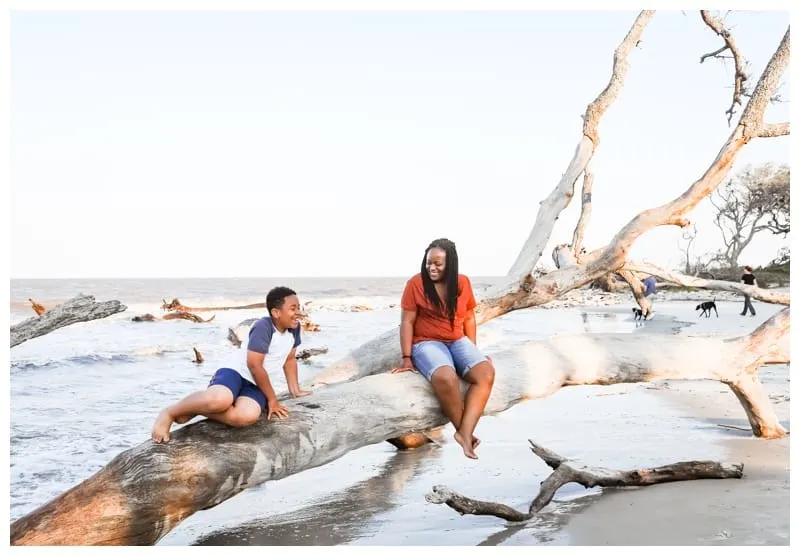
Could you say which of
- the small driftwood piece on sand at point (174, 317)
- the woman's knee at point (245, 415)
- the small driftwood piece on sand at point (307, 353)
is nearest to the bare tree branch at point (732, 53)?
the woman's knee at point (245, 415)

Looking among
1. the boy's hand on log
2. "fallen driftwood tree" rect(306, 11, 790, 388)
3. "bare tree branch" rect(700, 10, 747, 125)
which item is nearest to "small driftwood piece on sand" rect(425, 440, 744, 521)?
the boy's hand on log

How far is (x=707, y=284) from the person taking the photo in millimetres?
7016

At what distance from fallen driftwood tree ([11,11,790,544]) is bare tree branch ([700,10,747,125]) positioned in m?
0.66

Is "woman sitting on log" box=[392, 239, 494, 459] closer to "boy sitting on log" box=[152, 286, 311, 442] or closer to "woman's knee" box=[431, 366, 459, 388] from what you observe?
"woman's knee" box=[431, 366, 459, 388]

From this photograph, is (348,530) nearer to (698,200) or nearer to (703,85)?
(698,200)

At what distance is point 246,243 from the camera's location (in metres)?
29.7

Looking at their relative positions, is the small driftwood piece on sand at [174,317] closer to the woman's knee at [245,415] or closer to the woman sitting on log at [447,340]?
the woman sitting on log at [447,340]

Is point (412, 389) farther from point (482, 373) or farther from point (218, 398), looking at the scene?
point (218, 398)

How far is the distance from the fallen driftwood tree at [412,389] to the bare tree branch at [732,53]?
0.66 m

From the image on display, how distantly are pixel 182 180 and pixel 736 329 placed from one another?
19.3m

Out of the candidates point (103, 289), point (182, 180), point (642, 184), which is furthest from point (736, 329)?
point (103, 289)

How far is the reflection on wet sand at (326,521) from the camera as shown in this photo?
437 cm

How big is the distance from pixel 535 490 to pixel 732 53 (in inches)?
192

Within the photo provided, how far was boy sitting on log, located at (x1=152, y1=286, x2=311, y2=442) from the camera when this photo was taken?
406cm
